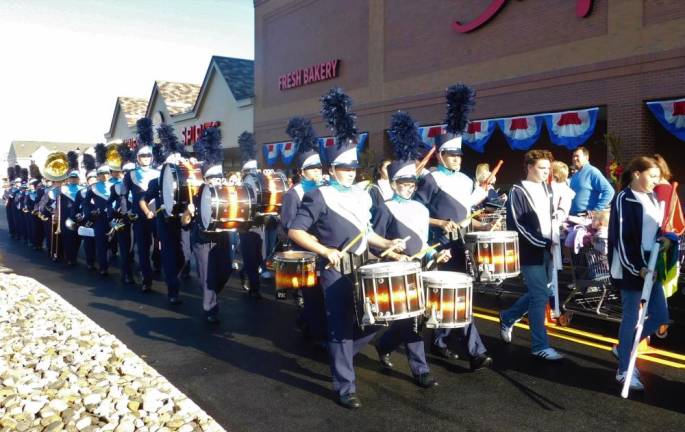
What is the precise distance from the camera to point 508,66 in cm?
1584

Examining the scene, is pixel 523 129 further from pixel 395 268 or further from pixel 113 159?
pixel 395 268

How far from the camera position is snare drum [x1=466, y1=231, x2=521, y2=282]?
5.20 metres

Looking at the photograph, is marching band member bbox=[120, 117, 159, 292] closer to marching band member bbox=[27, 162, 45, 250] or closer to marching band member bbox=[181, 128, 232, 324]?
marching band member bbox=[181, 128, 232, 324]

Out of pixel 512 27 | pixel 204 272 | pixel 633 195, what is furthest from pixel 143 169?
pixel 512 27

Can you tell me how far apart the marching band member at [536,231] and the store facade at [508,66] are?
892 centimetres

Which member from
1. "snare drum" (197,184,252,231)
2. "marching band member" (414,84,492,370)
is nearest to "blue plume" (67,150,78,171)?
"snare drum" (197,184,252,231)

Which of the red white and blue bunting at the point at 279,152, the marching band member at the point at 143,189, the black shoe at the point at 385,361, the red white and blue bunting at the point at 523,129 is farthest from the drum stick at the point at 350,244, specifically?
the red white and blue bunting at the point at 279,152

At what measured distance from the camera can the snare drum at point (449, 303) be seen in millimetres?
4520

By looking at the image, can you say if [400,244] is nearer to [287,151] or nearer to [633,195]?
[633,195]

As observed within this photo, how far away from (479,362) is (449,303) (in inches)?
38.4

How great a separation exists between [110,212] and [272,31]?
17450 millimetres

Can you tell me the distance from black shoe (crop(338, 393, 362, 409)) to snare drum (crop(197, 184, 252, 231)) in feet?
10.8

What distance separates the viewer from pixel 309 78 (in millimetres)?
23984

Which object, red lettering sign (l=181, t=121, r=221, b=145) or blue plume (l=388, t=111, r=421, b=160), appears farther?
red lettering sign (l=181, t=121, r=221, b=145)
